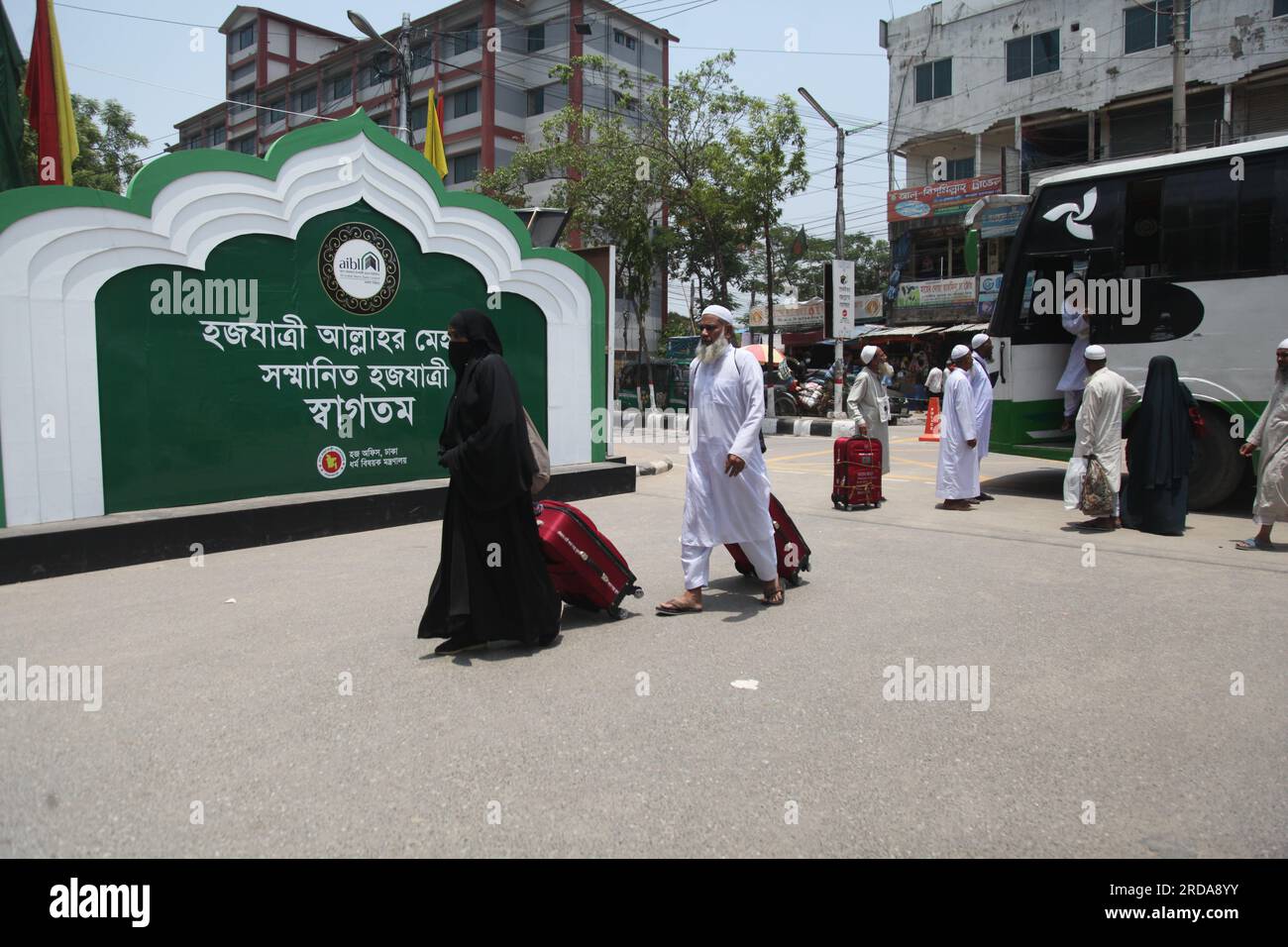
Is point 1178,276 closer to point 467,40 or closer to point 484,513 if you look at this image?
point 484,513

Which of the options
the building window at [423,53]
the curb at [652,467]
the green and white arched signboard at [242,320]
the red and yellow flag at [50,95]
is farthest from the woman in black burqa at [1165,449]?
the building window at [423,53]

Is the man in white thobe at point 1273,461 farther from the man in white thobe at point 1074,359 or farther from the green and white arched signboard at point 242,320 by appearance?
the green and white arched signboard at point 242,320

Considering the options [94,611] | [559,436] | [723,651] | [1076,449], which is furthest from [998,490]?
[94,611]

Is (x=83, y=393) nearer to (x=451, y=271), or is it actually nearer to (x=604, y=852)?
(x=451, y=271)

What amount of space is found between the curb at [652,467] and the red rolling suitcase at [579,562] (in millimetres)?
8182

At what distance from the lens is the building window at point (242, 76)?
56.1 metres

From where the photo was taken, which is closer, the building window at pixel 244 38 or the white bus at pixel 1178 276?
the white bus at pixel 1178 276

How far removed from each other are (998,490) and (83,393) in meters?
9.61

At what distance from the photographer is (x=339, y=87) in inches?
1959

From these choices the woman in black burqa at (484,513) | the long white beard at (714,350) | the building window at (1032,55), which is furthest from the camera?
the building window at (1032,55)

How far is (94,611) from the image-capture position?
6.00 metres

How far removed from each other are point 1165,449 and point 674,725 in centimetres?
633

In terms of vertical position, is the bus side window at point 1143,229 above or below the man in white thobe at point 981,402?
above

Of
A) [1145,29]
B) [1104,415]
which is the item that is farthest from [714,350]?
→ [1145,29]
